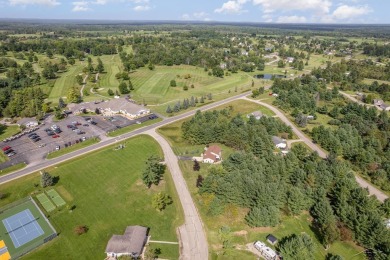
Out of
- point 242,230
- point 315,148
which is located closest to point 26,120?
point 242,230

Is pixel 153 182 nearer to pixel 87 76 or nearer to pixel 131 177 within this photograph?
pixel 131 177

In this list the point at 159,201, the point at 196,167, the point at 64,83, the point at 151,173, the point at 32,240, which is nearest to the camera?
the point at 32,240

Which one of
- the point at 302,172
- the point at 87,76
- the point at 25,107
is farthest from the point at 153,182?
the point at 87,76

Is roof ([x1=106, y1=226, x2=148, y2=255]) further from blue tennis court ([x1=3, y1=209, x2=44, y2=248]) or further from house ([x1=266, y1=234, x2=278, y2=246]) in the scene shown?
house ([x1=266, y1=234, x2=278, y2=246])

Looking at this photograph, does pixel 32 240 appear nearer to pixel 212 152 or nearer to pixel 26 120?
pixel 212 152

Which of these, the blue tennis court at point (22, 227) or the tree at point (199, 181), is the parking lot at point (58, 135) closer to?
the blue tennis court at point (22, 227)

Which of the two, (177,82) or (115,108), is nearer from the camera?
(115,108)

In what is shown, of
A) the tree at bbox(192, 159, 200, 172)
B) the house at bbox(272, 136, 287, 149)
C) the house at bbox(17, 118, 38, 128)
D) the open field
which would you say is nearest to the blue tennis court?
the tree at bbox(192, 159, 200, 172)
